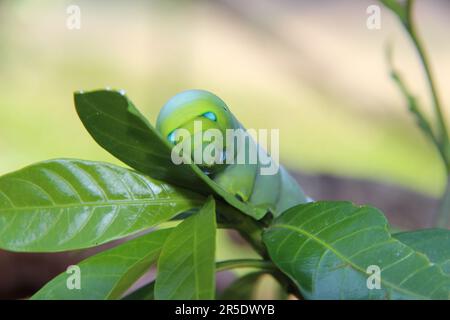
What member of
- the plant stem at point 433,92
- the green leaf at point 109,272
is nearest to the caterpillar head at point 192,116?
the green leaf at point 109,272

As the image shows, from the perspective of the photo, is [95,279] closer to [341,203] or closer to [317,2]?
[341,203]

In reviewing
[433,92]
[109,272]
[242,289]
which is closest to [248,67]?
[433,92]

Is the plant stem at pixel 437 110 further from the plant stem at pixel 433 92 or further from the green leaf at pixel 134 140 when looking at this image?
the green leaf at pixel 134 140

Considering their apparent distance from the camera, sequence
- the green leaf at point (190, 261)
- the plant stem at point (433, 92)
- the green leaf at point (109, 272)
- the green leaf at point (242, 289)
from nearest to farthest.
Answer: the green leaf at point (190, 261) < the green leaf at point (109, 272) < the green leaf at point (242, 289) < the plant stem at point (433, 92)

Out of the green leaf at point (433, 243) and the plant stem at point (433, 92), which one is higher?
the plant stem at point (433, 92)

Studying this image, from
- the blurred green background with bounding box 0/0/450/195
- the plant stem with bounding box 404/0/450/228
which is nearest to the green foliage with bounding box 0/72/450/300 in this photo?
the plant stem with bounding box 404/0/450/228

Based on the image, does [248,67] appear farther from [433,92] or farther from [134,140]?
[134,140]

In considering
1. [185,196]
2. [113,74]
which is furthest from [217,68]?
[185,196]
